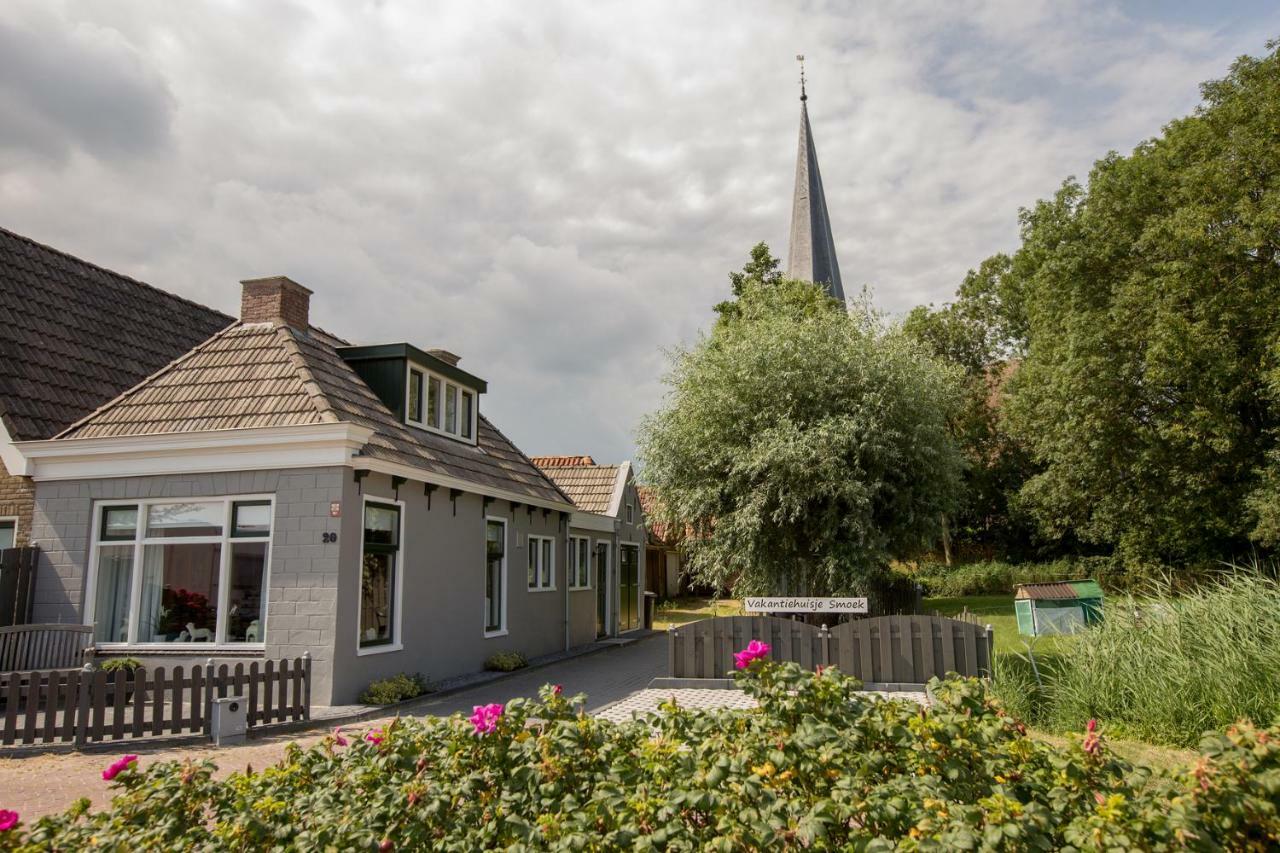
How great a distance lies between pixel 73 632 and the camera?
36.3 ft

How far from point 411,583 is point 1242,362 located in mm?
20249

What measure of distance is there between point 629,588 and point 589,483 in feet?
10.3

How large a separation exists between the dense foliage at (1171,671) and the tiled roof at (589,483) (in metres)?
14.7

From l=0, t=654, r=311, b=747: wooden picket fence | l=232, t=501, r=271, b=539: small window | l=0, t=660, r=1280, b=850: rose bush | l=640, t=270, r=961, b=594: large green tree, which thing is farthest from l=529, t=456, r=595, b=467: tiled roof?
l=0, t=660, r=1280, b=850: rose bush

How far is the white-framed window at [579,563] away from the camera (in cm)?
1938

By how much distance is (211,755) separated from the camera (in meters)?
8.16

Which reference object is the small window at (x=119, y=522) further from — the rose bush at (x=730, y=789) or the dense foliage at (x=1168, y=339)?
the dense foliage at (x=1168, y=339)

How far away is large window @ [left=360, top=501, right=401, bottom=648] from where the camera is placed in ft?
37.6

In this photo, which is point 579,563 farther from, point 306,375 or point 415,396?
point 306,375

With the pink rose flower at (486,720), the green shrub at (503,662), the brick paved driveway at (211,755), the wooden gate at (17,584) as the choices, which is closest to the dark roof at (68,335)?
the wooden gate at (17,584)

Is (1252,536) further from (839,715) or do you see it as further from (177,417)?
(177,417)

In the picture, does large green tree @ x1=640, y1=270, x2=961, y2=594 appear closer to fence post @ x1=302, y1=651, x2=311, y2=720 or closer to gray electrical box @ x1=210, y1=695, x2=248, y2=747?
fence post @ x1=302, y1=651, x2=311, y2=720

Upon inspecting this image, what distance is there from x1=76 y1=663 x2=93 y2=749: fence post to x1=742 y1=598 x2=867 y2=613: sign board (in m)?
8.32

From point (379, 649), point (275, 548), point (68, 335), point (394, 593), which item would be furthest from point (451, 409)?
point (68, 335)
